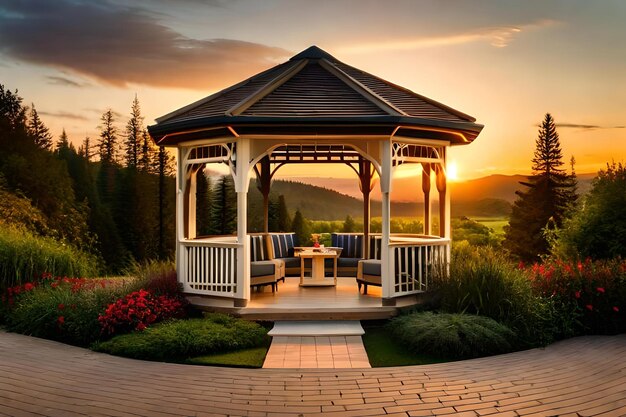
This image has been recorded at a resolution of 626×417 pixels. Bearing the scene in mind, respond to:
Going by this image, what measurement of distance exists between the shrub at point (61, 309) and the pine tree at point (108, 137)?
70.5 feet

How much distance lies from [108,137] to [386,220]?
25.0m

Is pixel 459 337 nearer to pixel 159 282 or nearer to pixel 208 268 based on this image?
pixel 208 268

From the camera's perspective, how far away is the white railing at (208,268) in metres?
10.7

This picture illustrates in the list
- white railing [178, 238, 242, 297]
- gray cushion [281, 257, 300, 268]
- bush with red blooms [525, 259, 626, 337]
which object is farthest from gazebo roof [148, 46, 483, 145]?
gray cushion [281, 257, 300, 268]

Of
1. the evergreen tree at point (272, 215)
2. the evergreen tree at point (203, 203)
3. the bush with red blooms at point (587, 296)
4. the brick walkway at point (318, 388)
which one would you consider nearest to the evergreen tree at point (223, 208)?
the evergreen tree at point (203, 203)

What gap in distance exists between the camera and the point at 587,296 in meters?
9.79

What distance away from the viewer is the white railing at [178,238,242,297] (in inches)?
420

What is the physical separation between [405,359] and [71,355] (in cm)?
481

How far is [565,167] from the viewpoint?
28.9 metres

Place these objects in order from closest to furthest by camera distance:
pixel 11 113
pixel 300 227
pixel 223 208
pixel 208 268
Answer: pixel 208 268
pixel 300 227
pixel 223 208
pixel 11 113

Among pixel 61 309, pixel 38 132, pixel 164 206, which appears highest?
pixel 38 132

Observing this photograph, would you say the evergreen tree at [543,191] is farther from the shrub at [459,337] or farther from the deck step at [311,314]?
the shrub at [459,337]

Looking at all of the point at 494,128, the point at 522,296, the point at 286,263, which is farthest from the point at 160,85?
the point at 522,296

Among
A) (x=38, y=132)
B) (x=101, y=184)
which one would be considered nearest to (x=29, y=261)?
(x=101, y=184)
